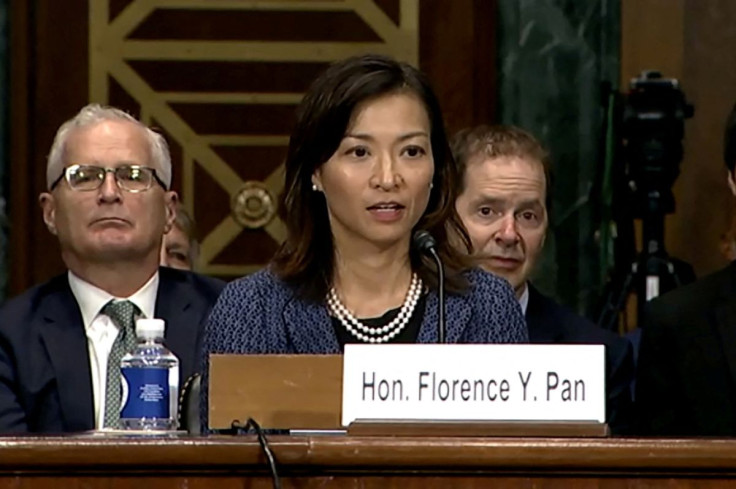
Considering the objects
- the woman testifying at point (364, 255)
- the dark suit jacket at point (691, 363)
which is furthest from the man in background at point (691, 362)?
the woman testifying at point (364, 255)

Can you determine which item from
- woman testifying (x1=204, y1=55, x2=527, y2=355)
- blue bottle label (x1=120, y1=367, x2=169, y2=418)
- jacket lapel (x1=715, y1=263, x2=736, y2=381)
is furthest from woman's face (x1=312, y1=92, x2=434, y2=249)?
jacket lapel (x1=715, y1=263, x2=736, y2=381)

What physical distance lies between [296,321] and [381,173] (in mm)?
302

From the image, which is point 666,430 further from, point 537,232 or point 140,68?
point 140,68

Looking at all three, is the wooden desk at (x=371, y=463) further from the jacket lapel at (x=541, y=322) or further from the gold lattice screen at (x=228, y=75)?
the gold lattice screen at (x=228, y=75)

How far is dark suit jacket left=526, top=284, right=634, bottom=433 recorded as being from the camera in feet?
13.6

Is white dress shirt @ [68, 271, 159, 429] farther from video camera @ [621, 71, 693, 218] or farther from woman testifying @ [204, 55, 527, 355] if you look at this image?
video camera @ [621, 71, 693, 218]

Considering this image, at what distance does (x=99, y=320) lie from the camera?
3.90 meters

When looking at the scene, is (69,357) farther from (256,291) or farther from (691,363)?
(691,363)

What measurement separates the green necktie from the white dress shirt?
12 mm

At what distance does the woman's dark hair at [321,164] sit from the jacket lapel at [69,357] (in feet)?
1.76

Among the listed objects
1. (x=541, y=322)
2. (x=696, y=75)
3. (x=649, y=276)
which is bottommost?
(x=541, y=322)

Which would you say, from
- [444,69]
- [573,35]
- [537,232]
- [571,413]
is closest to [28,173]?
[444,69]

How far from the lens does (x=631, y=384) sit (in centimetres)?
443

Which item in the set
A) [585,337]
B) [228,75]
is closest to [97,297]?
[585,337]
